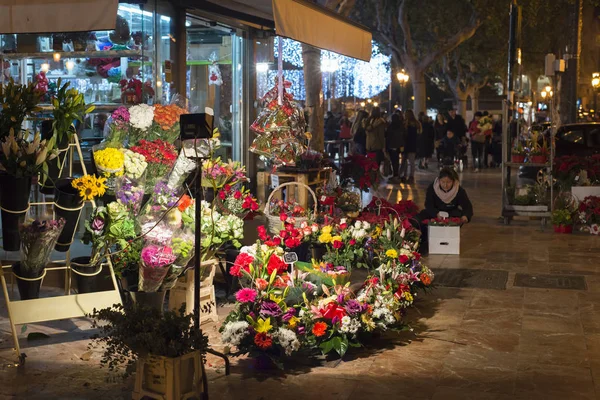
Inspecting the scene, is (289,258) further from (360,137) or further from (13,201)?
A: (360,137)

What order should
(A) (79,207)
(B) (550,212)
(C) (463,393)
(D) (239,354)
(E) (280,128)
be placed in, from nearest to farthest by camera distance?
(C) (463,393) → (D) (239,354) → (A) (79,207) → (E) (280,128) → (B) (550,212)

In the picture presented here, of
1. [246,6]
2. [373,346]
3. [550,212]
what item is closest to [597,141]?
[550,212]

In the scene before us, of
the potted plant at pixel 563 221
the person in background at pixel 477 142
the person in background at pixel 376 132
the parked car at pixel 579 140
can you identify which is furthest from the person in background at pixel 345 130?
the potted plant at pixel 563 221

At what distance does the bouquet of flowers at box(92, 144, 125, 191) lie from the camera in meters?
6.71

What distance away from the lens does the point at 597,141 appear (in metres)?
19.9

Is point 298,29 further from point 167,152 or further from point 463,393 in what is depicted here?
point 463,393

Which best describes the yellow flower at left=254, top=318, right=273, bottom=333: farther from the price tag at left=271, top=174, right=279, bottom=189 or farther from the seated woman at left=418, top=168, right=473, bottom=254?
the seated woman at left=418, top=168, right=473, bottom=254

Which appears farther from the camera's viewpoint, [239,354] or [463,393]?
[239,354]

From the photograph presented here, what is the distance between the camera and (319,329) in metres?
5.90

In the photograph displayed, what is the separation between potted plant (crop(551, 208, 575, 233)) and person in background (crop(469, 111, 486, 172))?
1272 cm

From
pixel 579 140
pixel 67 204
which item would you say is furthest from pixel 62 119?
pixel 579 140

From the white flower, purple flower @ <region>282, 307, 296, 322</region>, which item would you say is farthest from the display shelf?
purple flower @ <region>282, 307, 296, 322</region>

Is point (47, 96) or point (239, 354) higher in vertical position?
point (47, 96)

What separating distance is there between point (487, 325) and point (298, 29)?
9.24 ft
